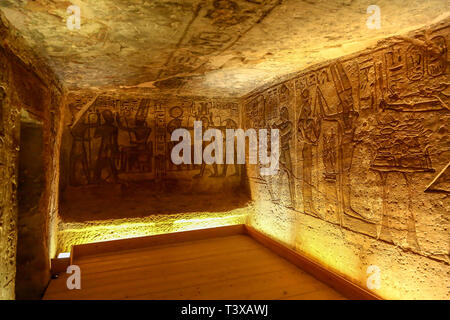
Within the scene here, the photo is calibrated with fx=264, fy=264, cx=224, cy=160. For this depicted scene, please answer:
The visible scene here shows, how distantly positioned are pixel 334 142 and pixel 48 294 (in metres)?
3.31

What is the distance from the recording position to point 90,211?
3.90 metres

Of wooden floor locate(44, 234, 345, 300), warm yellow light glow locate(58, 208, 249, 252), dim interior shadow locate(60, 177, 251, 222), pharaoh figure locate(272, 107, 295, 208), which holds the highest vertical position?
pharaoh figure locate(272, 107, 295, 208)

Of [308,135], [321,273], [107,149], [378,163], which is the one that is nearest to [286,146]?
[308,135]

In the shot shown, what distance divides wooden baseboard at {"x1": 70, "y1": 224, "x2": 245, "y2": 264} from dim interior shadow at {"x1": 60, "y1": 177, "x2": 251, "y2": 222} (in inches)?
13.2

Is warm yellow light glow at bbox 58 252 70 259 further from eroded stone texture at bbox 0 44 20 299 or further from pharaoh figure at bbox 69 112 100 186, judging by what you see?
eroded stone texture at bbox 0 44 20 299

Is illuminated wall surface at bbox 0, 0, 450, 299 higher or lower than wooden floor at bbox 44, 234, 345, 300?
higher

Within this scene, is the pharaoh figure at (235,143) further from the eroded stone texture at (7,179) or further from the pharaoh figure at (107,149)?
the eroded stone texture at (7,179)

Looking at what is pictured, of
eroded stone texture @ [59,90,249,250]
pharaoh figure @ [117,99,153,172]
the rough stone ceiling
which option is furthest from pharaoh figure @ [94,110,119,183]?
the rough stone ceiling

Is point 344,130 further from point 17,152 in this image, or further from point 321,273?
point 17,152

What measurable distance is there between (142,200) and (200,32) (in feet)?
10.1

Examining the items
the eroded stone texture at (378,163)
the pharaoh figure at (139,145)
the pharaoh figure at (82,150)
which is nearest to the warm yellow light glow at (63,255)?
the pharaoh figure at (82,150)

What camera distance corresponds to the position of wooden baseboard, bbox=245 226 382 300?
7.86 ft

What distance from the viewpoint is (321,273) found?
109 inches

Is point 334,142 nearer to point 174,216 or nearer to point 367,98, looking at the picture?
point 367,98
